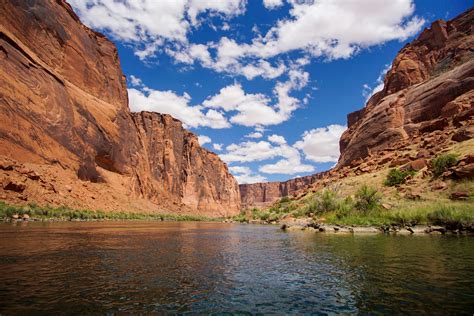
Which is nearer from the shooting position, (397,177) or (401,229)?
(401,229)

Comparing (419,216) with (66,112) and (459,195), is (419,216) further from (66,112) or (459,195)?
(66,112)

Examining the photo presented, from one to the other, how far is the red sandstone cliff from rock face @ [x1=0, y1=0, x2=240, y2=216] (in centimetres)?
5241

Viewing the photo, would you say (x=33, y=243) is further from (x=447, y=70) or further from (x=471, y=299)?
(x=447, y=70)

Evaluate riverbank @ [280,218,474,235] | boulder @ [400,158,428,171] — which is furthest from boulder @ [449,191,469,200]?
boulder @ [400,158,428,171]

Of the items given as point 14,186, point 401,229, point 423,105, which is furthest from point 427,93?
point 14,186

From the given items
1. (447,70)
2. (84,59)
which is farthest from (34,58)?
(447,70)

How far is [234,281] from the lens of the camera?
1012 cm

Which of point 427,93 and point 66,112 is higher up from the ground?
point 427,93

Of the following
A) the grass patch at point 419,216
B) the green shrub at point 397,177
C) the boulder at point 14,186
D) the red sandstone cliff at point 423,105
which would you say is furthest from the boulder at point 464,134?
the boulder at point 14,186

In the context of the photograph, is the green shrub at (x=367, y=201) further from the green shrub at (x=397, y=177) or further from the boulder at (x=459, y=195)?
the green shrub at (x=397, y=177)

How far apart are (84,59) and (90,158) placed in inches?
992

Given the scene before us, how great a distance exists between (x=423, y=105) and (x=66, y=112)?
7545cm

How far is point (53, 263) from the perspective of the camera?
11859mm

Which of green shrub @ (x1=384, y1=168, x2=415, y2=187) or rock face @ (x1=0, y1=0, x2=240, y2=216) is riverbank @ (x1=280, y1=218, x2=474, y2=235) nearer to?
green shrub @ (x1=384, y1=168, x2=415, y2=187)
